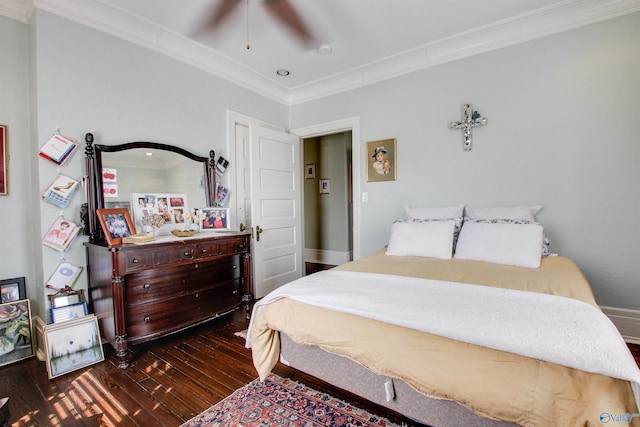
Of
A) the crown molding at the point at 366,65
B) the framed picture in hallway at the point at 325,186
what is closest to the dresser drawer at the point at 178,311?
the crown molding at the point at 366,65

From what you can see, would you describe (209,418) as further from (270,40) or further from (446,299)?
(270,40)

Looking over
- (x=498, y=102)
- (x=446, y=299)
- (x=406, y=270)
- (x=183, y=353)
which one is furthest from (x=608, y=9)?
(x=183, y=353)

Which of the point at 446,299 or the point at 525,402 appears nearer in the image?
the point at 525,402

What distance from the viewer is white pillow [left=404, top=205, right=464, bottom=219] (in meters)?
2.84

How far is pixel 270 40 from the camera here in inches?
109

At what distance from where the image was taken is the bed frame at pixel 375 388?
1.16 m

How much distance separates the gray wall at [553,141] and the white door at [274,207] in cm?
143

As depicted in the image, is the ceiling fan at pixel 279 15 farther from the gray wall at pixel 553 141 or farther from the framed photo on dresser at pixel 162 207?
the framed photo on dresser at pixel 162 207

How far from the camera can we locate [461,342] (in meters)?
1.13

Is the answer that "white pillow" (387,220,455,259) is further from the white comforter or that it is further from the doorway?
the doorway

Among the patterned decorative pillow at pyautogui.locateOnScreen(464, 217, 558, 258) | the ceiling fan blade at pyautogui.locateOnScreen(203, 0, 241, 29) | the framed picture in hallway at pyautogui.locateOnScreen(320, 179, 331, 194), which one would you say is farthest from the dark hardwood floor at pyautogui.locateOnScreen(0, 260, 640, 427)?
the framed picture in hallway at pyautogui.locateOnScreen(320, 179, 331, 194)

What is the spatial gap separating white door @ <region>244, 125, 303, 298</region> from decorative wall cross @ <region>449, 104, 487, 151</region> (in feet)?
6.63

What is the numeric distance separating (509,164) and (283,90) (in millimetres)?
2835

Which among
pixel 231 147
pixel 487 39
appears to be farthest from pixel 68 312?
pixel 487 39
